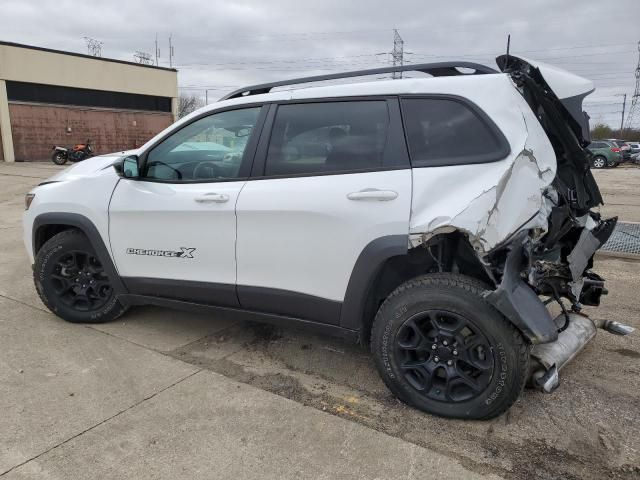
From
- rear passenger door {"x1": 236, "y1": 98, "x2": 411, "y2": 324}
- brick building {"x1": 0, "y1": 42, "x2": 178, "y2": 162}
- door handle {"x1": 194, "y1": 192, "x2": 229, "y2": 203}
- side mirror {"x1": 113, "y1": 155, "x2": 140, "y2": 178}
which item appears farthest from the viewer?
brick building {"x1": 0, "y1": 42, "x2": 178, "y2": 162}

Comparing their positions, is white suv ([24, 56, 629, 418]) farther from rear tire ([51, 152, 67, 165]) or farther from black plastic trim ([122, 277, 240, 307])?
rear tire ([51, 152, 67, 165])

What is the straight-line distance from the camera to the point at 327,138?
3.22m

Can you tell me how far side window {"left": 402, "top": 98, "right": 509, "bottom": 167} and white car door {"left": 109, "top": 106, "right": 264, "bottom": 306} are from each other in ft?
3.50

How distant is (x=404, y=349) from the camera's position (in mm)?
2932

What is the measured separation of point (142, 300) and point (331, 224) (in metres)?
1.79

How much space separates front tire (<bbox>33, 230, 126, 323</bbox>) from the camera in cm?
415

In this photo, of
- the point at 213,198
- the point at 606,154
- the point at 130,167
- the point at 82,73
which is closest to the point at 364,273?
the point at 213,198

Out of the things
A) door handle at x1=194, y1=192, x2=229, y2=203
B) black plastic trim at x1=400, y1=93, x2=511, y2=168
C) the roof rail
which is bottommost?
door handle at x1=194, y1=192, x2=229, y2=203

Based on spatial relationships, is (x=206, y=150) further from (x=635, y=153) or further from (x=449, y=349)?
(x=635, y=153)

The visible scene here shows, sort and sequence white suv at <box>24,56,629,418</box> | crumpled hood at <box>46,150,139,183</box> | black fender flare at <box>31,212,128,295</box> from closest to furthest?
white suv at <box>24,56,629,418</box>, black fender flare at <box>31,212,128,295</box>, crumpled hood at <box>46,150,139,183</box>

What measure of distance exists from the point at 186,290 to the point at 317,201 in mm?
1263

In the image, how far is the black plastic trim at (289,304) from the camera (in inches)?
125

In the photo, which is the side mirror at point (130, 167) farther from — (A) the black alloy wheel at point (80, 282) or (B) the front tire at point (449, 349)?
(B) the front tire at point (449, 349)

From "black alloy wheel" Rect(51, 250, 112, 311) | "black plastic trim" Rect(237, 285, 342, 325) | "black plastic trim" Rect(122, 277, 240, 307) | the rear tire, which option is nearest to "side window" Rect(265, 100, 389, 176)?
"black plastic trim" Rect(237, 285, 342, 325)
